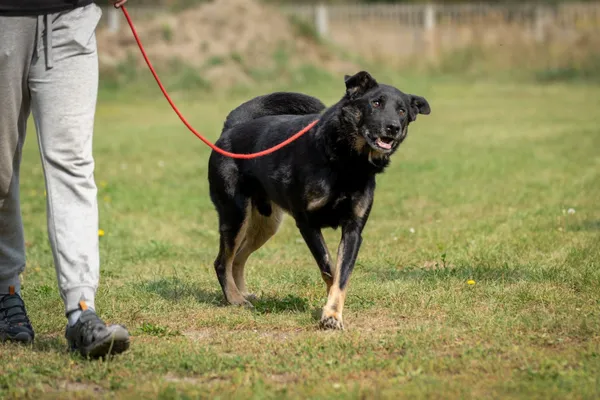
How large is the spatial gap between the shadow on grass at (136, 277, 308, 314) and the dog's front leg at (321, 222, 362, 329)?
17.8 inches

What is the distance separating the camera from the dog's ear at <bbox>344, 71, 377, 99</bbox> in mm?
5602

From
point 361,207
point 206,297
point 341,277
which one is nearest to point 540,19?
point 206,297

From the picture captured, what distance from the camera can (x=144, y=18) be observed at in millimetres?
27297

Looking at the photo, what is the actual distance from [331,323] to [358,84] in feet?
5.13

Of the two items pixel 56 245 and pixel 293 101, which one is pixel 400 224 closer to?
pixel 293 101

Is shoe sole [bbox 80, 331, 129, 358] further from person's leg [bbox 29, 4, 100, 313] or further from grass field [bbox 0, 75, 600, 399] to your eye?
person's leg [bbox 29, 4, 100, 313]

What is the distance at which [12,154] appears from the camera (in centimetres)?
466

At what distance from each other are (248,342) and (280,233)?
4073 mm

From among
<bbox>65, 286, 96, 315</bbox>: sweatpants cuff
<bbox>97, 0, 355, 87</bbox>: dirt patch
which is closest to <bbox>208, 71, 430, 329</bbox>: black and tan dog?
<bbox>65, 286, 96, 315</bbox>: sweatpants cuff

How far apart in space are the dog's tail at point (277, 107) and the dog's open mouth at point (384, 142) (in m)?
1.19

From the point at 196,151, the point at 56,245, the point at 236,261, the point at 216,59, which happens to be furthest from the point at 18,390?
the point at 216,59

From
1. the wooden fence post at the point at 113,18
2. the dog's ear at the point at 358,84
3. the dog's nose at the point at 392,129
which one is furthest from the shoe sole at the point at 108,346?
the wooden fence post at the point at 113,18

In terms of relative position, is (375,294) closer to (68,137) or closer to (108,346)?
(108,346)

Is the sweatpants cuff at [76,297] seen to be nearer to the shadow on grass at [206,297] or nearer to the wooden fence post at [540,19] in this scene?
the shadow on grass at [206,297]
